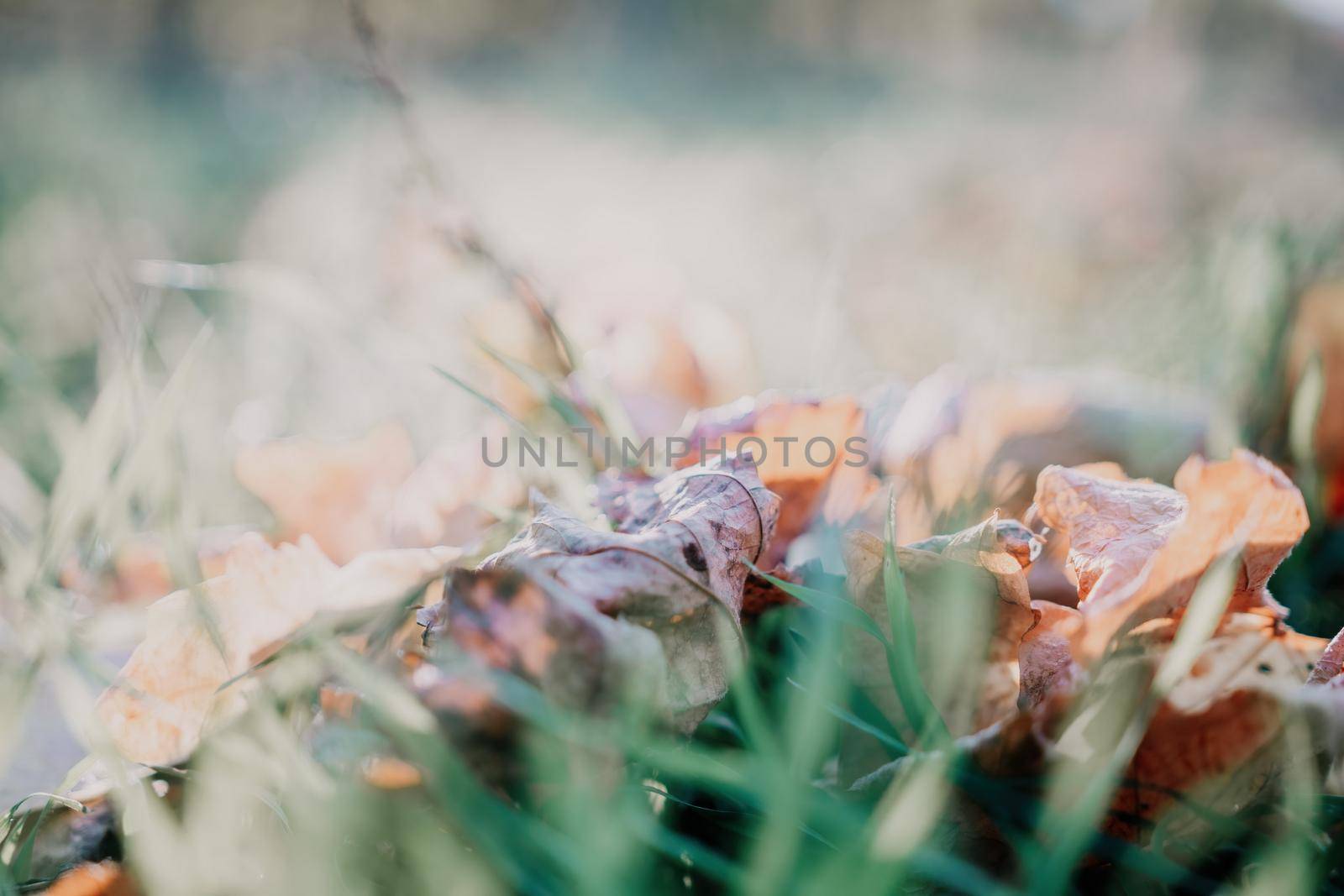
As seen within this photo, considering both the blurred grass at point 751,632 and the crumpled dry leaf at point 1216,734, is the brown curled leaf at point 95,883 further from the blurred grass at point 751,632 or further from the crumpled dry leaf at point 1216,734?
the crumpled dry leaf at point 1216,734

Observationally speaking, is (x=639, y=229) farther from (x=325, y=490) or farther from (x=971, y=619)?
(x=971, y=619)

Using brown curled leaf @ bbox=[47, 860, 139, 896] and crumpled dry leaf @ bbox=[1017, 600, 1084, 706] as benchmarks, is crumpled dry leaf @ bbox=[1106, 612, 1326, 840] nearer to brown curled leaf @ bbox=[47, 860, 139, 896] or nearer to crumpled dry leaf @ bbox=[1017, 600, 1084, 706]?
crumpled dry leaf @ bbox=[1017, 600, 1084, 706]

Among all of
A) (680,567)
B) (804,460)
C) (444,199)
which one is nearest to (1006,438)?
(804,460)

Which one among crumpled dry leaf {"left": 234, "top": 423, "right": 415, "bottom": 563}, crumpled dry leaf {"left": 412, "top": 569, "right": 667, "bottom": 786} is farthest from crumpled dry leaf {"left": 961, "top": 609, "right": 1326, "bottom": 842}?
crumpled dry leaf {"left": 234, "top": 423, "right": 415, "bottom": 563}

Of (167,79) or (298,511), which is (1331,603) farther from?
(167,79)

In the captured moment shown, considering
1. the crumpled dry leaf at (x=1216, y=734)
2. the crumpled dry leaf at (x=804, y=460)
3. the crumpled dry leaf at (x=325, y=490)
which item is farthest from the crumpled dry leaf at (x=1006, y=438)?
the crumpled dry leaf at (x=325, y=490)

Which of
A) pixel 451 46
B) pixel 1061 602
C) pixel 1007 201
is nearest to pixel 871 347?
pixel 1061 602
